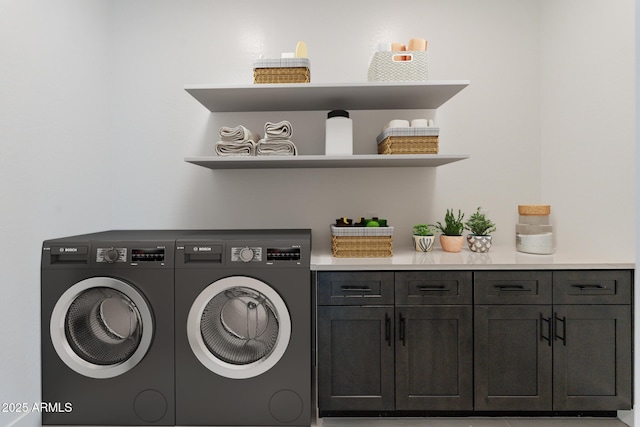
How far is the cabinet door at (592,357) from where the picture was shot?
6.40ft

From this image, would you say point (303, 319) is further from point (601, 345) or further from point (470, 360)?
point (601, 345)

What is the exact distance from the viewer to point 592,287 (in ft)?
6.44

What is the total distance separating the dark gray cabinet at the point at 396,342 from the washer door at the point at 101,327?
951 millimetres

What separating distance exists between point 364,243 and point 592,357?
4.28 feet

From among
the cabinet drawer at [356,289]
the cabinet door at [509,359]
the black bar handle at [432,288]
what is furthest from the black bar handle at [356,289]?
the cabinet door at [509,359]

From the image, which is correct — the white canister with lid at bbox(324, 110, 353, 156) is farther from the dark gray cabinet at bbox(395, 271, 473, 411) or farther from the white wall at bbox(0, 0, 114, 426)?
the white wall at bbox(0, 0, 114, 426)

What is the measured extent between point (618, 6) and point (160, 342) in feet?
9.72

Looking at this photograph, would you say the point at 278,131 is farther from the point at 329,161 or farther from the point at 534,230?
the point at 534,230

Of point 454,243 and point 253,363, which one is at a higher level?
point 454,243

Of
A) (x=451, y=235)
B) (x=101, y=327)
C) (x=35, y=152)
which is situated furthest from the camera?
(x=451, y=235)

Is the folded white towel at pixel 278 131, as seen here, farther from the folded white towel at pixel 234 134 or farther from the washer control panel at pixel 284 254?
the washer control panel at pixel 284 254

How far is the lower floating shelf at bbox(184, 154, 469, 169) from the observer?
2.21 meters

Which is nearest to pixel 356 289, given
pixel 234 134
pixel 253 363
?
pixel 253 363

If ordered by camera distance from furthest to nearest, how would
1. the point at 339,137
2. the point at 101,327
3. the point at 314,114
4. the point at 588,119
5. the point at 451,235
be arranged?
the point at 314,114 → the point at 451,235 → the point at 339,137 → the point at 588,119 → the point at 101,327
